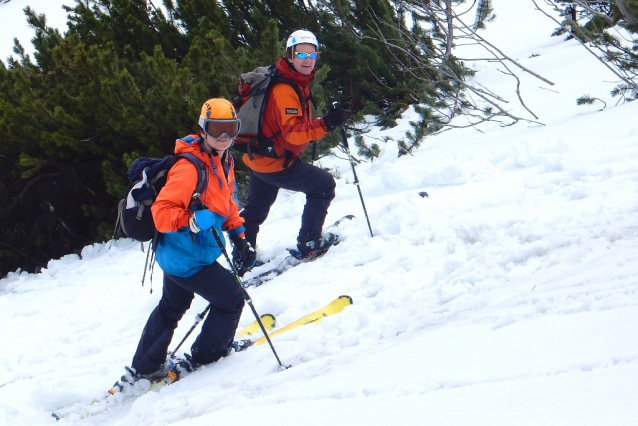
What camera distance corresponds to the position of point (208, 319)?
3791 mm

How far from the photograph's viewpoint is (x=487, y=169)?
6.30m

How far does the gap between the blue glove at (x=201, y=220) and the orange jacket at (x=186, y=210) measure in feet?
0.15

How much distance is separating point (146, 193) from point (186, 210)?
0.94ft

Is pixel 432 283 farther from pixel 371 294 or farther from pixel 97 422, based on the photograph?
pixel 97 422

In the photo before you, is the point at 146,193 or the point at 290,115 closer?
the point at 146,193

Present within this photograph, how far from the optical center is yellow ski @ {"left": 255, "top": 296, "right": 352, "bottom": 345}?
412 cm

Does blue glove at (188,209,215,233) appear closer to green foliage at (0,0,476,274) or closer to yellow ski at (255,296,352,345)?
yellow ski at (255,296,352,345)

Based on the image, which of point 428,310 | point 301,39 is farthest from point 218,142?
point 428,310

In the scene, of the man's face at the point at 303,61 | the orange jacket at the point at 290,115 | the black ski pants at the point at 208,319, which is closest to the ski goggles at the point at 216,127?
the black ski pants at the point at 208,319

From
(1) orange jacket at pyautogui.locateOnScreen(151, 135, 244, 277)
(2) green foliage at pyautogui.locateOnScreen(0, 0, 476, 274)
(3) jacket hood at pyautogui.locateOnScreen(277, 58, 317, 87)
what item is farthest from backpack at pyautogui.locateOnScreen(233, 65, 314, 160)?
(2) green foliage at pyautogui.locateOnScreen(0, 0, 476, 274)

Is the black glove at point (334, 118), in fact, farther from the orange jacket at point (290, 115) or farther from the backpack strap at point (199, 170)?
the backpack strap at point (199, 170)

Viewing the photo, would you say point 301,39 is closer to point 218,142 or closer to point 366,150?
point 218,142

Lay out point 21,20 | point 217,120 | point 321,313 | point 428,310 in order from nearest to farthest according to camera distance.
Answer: point 217,120
point 428,310
point 321,313
point 21,20

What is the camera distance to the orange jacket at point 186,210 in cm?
320
